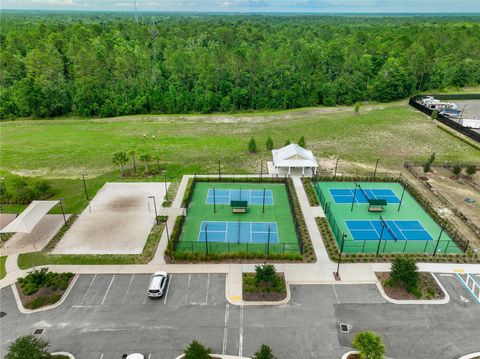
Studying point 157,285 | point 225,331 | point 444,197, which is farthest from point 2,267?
point 444,197

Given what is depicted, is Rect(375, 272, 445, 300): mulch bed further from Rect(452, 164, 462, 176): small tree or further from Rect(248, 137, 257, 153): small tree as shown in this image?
Rect(248, 137, 257, 153): small tree

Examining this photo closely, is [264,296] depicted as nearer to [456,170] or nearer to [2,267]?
[2,267]

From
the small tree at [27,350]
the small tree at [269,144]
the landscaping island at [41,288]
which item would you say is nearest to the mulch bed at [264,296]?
the small tree at [27,350]

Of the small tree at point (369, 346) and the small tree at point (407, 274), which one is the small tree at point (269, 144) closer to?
the small tree at point (407, 274)

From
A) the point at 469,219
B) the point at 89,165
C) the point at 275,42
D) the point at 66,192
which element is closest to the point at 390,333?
the point at 469,219

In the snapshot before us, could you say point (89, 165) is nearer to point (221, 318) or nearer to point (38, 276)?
point (38, 276)

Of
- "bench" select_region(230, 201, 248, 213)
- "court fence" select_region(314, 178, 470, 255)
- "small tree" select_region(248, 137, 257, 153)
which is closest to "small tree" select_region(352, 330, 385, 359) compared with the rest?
"court fence" select_region(314, 178, 470, 255)

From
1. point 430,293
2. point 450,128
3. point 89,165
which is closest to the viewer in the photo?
point 430,293
